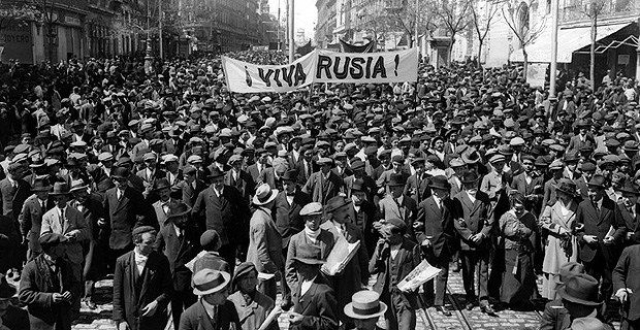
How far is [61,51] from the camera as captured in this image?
4625 centimetres

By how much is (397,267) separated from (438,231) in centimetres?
156

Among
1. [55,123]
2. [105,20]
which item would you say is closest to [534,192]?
[55,123]

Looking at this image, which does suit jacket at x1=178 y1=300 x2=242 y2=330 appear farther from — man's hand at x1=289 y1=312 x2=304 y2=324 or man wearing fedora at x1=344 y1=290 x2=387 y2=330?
man wearing fedora at x1=344 y1=290 x2=387 y2=330

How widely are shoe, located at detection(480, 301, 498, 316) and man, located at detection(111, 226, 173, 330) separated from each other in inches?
164

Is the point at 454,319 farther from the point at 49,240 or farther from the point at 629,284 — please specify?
the point at 49,240

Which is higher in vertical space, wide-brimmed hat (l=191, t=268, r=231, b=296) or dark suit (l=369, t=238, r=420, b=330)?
wide-brimmed hat (l=191, t=268, r=231, b=296)

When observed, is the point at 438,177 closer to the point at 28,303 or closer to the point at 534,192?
the point at 534,192

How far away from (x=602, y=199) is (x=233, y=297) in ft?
15.8

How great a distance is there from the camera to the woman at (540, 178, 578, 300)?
24.7 ft

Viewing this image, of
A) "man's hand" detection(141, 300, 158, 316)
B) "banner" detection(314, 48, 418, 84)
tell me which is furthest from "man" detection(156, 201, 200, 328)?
"banner" detection(314, 48, 418, 84)

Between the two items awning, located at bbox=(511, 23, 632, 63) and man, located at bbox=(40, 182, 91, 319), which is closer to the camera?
man, located at bbox=(40, 182, 91, 319)

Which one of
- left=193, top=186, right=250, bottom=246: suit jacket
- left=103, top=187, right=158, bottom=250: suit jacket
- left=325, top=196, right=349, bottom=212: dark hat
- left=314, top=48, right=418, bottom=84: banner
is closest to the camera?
left=325, top=196, right=349, bottom=212: dark hat

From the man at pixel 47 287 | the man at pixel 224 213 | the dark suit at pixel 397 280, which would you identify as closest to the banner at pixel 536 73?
the man at pixel 224 213

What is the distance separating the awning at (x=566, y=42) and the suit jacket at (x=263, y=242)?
26.3 m
